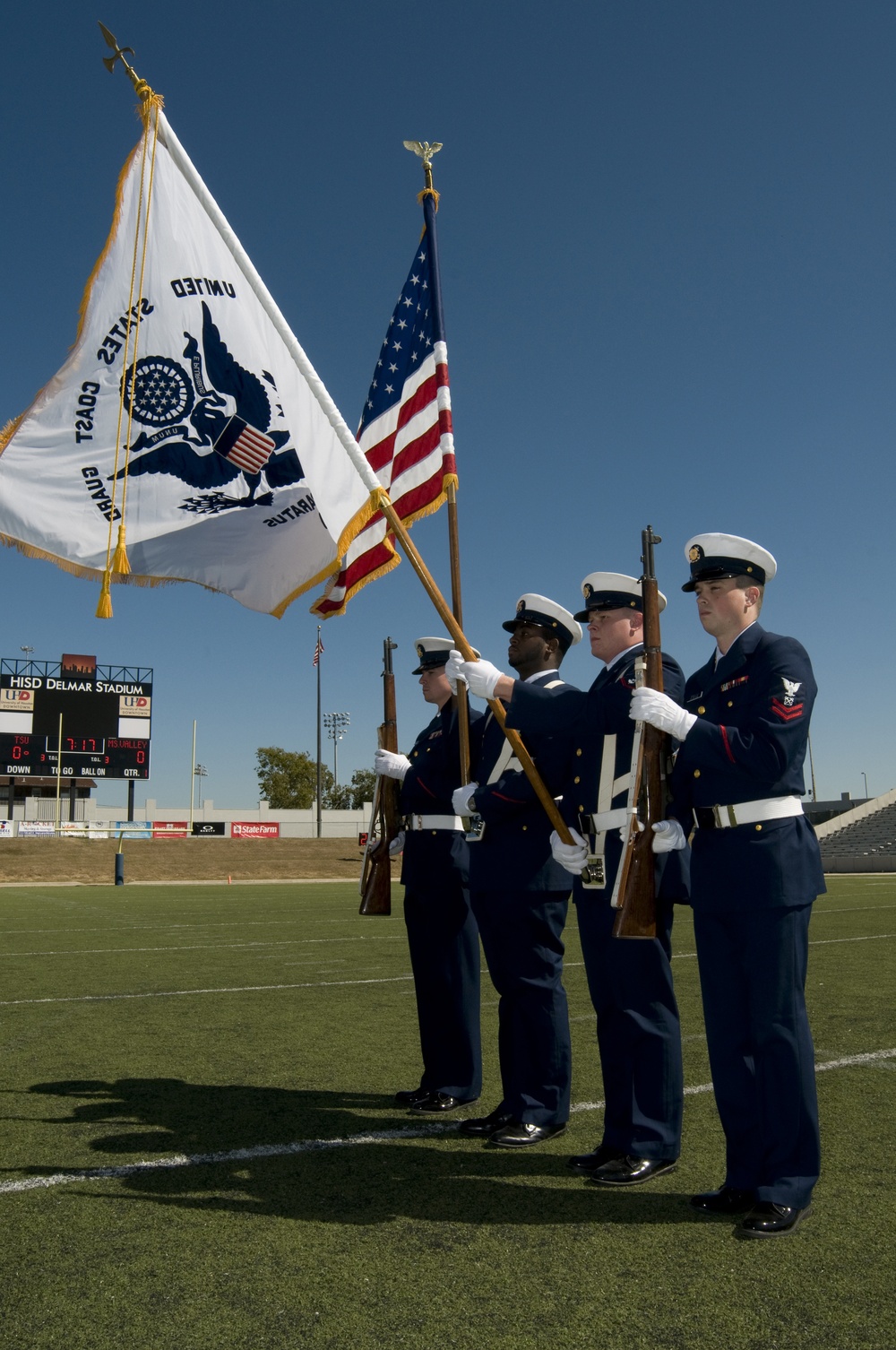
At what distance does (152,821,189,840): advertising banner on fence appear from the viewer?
159 ft

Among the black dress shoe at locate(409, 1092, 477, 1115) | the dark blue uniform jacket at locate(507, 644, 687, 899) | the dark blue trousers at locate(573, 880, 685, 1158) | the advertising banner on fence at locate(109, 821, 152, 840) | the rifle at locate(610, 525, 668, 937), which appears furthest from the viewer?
the advertising banner on fence at locate(109, 821, 152, 840)

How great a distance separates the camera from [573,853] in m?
4.14

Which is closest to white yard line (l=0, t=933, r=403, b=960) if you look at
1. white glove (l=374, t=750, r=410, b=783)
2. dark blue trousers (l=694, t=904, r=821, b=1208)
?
white glove (l=374, t=750, r=410, b=783)

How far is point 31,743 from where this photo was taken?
51.7 m

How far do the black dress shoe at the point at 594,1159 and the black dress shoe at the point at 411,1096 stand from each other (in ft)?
3.91

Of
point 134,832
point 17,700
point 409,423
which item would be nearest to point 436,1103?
point 409,423

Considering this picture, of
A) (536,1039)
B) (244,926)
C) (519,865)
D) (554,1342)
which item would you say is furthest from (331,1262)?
(244,926)

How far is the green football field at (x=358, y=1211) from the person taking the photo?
2572mm

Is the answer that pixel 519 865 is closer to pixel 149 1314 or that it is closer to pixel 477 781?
pixel 477 781

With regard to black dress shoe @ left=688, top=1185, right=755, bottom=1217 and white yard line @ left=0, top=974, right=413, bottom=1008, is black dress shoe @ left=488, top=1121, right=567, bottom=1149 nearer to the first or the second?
black dress shoe @ left=688, top=1185, right=755, bottom=1217

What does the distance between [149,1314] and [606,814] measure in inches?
89.0

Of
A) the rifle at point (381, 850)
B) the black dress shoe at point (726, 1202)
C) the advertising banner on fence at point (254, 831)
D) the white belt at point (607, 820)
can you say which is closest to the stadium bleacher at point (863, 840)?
the advertising banner on fence at point (254, 831)

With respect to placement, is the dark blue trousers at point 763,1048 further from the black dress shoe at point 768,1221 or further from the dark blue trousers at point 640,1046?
the dark blue trousers at point 640,1046

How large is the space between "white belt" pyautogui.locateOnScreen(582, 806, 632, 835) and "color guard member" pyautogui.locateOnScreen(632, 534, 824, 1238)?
0.30 m
